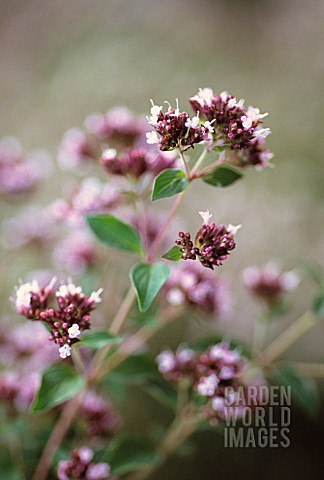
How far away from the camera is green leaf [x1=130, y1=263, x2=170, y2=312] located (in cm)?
77

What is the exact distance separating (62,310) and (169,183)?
0.83 feet

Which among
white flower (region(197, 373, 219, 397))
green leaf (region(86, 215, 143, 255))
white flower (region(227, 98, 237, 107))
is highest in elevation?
white flower (region(227, 98, 237, 107))

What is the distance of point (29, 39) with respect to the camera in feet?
12.7

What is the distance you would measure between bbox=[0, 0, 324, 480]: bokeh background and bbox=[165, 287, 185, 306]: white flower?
0.66 m

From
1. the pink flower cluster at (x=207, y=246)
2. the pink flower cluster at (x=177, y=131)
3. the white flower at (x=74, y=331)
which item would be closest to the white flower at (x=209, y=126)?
the pink flower cluster at (x=177, y=131)

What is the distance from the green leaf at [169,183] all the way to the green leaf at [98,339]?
0.24m

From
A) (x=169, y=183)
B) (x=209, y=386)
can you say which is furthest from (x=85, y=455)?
(x=169, y=183)

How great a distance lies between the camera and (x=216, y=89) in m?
2.98

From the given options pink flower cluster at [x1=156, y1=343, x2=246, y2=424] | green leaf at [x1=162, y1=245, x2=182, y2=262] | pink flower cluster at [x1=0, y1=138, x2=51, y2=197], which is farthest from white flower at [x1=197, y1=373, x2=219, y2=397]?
pink flower cluster at [x1=0, y1=138, x2=51, y2=197]

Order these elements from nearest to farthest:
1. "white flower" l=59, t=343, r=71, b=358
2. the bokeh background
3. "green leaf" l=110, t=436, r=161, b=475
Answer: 1. "white flower" l=59, t=343, r=71, b=358
2. "green leaf" l=110, t=436, r=161, b=475
3. the bokeh background

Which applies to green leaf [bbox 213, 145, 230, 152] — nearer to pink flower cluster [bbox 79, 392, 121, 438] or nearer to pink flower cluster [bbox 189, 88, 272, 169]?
pink flower cluster [bbox 189, 88, 272, 169]

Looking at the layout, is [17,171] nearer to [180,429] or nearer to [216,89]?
[180,429]

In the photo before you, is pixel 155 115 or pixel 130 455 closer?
pixel 155 115

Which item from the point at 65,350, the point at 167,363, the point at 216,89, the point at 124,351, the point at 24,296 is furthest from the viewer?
the point at 216,89
